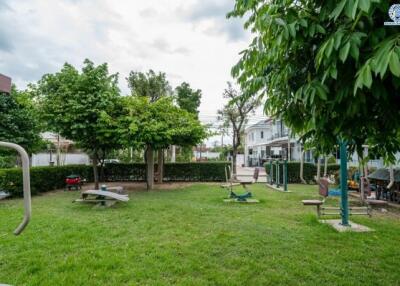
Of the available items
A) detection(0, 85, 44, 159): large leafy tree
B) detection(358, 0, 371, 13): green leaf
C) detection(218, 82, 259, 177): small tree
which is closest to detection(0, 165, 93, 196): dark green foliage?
detection(0, 85, 44, 159): large leafy tree

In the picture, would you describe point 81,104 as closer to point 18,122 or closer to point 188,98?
point 18,122

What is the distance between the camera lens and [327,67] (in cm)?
152

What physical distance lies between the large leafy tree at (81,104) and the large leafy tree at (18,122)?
12.6ft

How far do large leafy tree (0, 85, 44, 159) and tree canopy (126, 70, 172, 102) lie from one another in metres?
6.86

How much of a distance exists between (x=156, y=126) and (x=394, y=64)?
30.6 feet

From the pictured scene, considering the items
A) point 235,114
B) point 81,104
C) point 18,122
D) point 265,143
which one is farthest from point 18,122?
point 265,143

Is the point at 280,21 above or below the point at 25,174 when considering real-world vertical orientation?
above

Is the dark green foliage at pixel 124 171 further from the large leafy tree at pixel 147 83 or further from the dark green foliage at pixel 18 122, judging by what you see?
the large leafy tree at pixel 147 83

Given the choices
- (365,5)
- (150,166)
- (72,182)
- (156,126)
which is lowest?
(72,182)

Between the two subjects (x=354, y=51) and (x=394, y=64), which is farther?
(x=354, y=51)

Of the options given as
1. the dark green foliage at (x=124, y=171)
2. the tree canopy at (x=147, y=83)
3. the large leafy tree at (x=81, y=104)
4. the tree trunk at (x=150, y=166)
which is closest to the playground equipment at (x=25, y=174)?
the large leafy tree at (x=81, y=104)

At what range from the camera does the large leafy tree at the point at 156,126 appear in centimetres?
1009

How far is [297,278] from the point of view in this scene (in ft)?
10.9

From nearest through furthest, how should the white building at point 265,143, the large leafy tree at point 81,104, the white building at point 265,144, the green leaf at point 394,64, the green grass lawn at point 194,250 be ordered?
the green leaf at point 394,64 < the green grass lawn at point 194,250 < the large leafy tree at point 81,104 < the white building at point 265,144 < the white building at point 265,143
